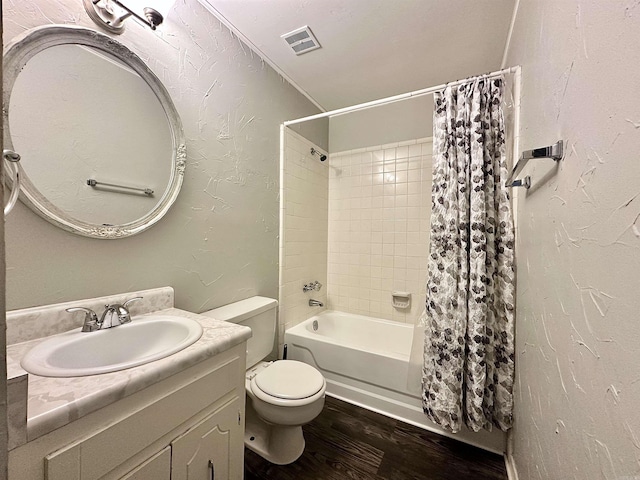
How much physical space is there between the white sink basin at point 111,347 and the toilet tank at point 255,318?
0.33 meters

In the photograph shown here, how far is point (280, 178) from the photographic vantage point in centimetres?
200

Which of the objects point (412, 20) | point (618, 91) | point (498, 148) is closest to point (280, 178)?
point (412, 20)

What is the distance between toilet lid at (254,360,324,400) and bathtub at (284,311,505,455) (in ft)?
1.30

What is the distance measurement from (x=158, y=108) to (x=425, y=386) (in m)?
1.89

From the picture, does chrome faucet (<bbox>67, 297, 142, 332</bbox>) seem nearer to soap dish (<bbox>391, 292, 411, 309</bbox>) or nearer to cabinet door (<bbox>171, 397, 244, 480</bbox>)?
cabinet door (<bbox>171, 397, 244, 480</bbox>)

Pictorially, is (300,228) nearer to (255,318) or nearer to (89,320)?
(255,318)

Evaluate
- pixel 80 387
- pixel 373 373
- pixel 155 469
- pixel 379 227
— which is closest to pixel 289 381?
pixel 373 373

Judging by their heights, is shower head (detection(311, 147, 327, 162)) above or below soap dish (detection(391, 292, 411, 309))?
above

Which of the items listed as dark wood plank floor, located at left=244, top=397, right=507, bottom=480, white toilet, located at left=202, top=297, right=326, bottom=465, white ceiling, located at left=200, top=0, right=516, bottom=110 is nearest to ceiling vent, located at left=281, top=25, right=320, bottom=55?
white ceiling, located at left=200, top=0, right=516, bottom=110

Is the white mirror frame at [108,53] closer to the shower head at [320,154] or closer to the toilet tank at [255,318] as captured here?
the toilet tank at [255,318]

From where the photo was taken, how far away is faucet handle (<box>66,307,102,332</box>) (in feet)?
3.08

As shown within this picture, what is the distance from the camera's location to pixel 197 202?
1.41 m

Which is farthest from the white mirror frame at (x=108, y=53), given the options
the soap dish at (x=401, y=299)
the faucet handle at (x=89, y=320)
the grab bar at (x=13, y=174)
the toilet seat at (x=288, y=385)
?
the soap dish at (x=401, y=299)

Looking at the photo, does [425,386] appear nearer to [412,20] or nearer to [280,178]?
[280,178]
